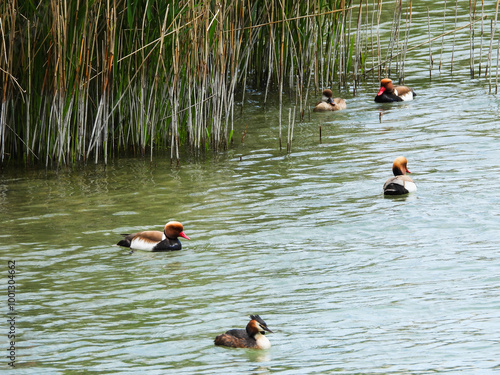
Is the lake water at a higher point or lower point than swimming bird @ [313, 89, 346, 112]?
lower

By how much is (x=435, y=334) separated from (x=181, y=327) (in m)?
1.93

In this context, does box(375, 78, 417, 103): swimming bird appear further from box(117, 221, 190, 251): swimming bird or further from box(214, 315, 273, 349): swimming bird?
box(214, 315, 273, 349): swimming bird

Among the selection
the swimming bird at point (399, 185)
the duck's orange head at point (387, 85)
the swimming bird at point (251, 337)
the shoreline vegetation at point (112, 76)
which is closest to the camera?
the swimming bird at point (251, 337)

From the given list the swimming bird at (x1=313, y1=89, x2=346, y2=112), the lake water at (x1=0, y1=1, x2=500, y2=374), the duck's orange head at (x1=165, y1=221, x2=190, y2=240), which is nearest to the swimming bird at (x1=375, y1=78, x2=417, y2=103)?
the swimming bird at (x1=313, y1=89, x2=346, y2=112)

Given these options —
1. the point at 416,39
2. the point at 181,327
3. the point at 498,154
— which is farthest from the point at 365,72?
the point at 181,327

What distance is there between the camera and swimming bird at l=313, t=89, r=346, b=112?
15.3 metres

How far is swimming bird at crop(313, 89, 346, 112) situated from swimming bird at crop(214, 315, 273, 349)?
9.66m

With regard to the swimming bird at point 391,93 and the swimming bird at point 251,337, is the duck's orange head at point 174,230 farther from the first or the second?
the swimming bird at point 391,93

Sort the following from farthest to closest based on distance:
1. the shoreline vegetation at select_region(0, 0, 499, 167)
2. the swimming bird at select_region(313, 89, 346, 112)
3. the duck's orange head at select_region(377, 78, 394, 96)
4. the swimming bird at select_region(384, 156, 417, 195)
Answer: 1. the duck's orange head at select_region(377, 78, 394, 96)
2. the swimming bird at select_region(313, 89, 346, 112)
3. the shoreline vegetation at select_region(0, 0, 499, 167)
4. the swimming bird at select_region(384, 156, 417, 195)

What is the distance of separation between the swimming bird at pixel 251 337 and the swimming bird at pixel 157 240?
266 centimetres

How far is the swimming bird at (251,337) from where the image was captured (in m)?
5.93

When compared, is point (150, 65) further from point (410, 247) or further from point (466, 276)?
point (466, 276)

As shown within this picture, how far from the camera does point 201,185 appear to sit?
11445 millimetres

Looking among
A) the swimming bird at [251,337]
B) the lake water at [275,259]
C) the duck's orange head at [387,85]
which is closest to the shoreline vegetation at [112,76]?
the lake water at [275,259]
